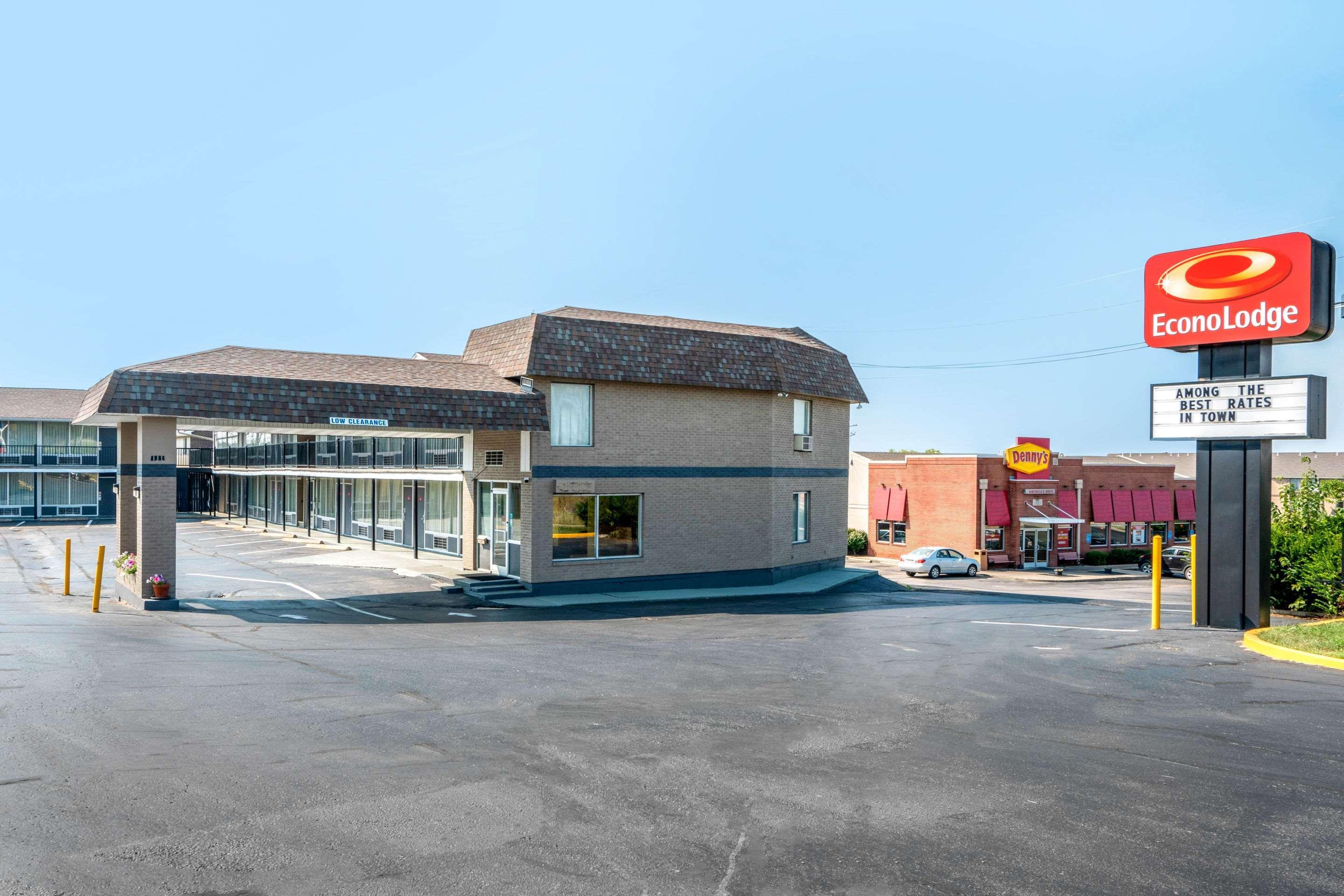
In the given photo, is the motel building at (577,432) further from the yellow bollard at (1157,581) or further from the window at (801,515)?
the yellow bollard at (1157,581)

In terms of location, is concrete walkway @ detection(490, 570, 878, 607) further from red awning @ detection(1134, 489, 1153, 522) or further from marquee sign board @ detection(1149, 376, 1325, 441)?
red awning @ detection(1134, 489, 1153, 522)

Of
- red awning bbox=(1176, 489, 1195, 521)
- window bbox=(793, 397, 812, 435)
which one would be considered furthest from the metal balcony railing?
red awning bbox=(1176, 489, 1195, 521)

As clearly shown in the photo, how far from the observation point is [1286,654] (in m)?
13.7

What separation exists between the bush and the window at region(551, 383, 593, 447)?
1509 centimetres

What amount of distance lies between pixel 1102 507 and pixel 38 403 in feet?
206

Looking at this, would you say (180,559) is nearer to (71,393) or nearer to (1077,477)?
(71,393)

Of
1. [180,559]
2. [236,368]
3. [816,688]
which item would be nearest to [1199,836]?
[816,688]

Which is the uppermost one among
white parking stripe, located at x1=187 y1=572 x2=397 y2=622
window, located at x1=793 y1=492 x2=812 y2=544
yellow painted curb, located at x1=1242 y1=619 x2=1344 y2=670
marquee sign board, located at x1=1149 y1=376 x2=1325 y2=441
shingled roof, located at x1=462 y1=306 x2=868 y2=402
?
shingled roof, located at x1=462 y1=306 x2=868 y2=402

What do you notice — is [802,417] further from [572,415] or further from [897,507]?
[897,507]

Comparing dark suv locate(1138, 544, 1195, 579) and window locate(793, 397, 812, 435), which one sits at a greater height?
window locate(793, 397, 812, 435)

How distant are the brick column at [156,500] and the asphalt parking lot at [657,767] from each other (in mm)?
3598

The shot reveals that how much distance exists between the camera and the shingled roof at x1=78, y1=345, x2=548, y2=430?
18484mm

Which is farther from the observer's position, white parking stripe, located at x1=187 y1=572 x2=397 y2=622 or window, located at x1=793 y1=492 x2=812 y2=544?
window, located at x1=793 y1=492 x2=812 y2=544

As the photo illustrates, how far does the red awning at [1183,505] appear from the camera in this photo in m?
55.7
